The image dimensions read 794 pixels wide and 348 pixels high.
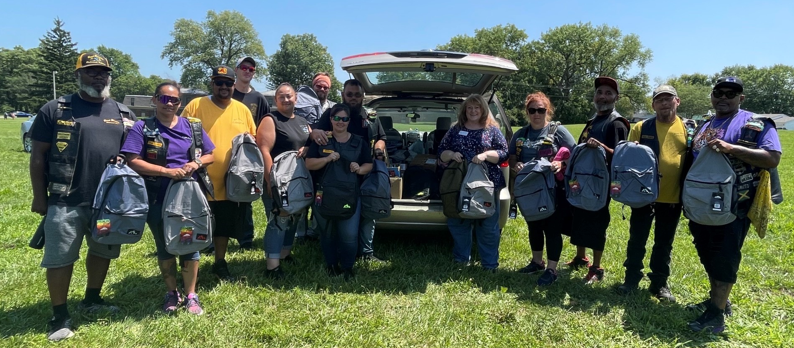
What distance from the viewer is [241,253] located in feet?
14.4

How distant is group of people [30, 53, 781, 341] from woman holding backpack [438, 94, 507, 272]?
0.4 inches

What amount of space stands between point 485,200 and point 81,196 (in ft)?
9.15

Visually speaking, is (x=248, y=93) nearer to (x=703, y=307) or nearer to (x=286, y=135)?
(x=286, y=135)

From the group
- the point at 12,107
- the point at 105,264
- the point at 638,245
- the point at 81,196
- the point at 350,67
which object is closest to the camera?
the point at 81,196

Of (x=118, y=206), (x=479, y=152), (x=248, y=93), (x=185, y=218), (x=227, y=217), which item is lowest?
(x=227, y=217)

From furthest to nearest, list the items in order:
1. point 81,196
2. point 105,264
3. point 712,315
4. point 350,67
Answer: point 350,67
point 105,264
point 712,315
point 81,196

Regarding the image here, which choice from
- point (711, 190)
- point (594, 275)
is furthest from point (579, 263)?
point (711, 190)

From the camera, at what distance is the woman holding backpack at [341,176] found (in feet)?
11.4

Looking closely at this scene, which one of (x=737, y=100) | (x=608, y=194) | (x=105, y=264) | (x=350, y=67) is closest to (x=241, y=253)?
(x=105, y=264)

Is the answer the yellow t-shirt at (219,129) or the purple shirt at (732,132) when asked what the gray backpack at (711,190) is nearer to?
the purple shirt at (732,132)

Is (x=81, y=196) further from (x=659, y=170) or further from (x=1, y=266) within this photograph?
(x=659, y=170)

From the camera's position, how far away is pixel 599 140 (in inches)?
138

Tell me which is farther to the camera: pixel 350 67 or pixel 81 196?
pixel 350 67

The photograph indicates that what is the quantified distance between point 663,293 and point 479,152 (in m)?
1.78
